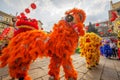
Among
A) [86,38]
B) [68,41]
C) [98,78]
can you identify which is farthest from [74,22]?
[86,38]

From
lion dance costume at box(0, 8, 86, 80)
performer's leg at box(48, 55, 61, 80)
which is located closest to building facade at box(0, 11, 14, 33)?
lion dance costume at box(0, 8, 86, 80)

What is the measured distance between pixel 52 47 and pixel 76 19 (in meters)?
0.71

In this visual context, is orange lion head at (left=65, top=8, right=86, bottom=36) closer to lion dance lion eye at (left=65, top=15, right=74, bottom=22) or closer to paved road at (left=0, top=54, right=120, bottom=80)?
lion dance lion eye at (left=65, top=15, right=74, bottom=22)

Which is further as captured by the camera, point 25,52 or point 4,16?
point 4,16

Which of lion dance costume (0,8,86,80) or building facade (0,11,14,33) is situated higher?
building facade (0,11,14,33)

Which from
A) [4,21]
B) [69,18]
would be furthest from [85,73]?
[4,21]

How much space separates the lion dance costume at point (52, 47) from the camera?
7.24ft

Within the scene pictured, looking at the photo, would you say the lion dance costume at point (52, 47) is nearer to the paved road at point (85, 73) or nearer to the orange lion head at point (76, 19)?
the orange lion head at point (76, 19)

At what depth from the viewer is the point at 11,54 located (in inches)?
88.3

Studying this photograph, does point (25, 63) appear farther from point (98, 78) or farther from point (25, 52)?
point (98, 78)

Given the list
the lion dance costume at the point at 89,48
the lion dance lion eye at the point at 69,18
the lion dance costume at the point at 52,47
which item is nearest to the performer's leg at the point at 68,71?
the lion dance costume at the point at 52,47

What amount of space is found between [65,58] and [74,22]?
70cm

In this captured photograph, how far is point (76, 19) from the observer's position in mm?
2369

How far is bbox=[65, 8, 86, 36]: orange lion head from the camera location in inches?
91.6
